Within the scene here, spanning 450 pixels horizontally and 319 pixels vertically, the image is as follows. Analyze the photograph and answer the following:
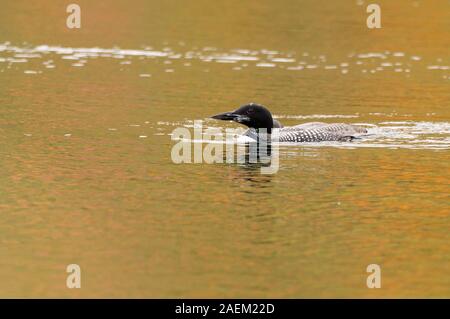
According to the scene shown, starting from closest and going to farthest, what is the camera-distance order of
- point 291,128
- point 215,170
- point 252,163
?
1. point 215,170
2. point 252,163
3. point 291,128

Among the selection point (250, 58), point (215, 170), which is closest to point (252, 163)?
point (215, 170)

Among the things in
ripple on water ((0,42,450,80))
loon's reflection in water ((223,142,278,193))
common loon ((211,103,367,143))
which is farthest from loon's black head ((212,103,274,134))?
ripple on water ((0,42,450,80))

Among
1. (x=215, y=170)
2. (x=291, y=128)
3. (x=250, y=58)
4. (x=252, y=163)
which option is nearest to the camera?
(x=215, y=170)

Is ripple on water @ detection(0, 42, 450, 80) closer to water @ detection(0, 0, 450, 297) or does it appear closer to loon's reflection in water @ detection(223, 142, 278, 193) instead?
water @ detection(0, 0, 450, 297)

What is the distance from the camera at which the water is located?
10.3 metres

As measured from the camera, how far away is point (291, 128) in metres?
17.3

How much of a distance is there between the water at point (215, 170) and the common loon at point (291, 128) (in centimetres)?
27

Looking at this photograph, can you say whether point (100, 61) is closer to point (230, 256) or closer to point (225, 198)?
point (225, 198)

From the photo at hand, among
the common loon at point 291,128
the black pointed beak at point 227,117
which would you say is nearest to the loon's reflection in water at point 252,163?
the common loon at point 291,128

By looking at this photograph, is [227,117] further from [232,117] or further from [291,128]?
[291,128]

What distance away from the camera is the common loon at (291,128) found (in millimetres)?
16938

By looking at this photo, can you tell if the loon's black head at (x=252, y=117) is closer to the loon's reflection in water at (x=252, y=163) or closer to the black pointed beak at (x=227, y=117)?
the black pointed beak at (x=227, y=117)

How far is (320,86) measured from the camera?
22594 millimetres

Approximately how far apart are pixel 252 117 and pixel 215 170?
2763mm
